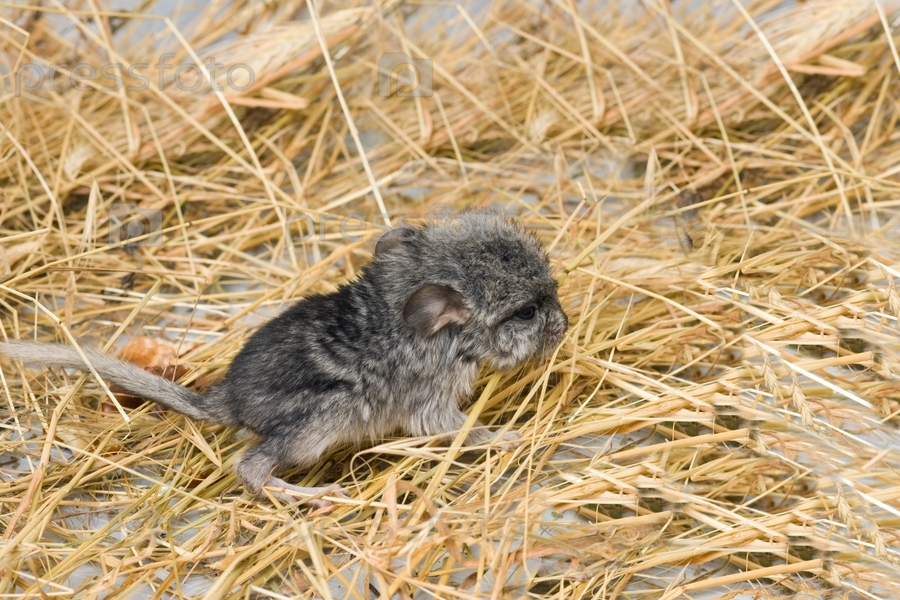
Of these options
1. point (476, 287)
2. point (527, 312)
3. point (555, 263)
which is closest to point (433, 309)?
point (476, 287)

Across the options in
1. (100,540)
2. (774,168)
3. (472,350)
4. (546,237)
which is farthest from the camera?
(774,168)

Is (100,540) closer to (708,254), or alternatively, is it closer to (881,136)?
(708,254)

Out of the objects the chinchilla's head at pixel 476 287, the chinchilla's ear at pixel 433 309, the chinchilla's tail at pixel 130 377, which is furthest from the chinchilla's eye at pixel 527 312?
the chinchilla's tail at pixel 130 377

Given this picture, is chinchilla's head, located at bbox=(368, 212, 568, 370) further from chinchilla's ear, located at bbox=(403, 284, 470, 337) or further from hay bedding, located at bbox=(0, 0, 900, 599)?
hay bedding, located at bbox=(0, 0, 900, 599)

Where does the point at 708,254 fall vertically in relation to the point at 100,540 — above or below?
below

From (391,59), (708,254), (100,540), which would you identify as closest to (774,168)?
(708,254)

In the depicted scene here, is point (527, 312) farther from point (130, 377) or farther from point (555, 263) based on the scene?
point (130, 377)
